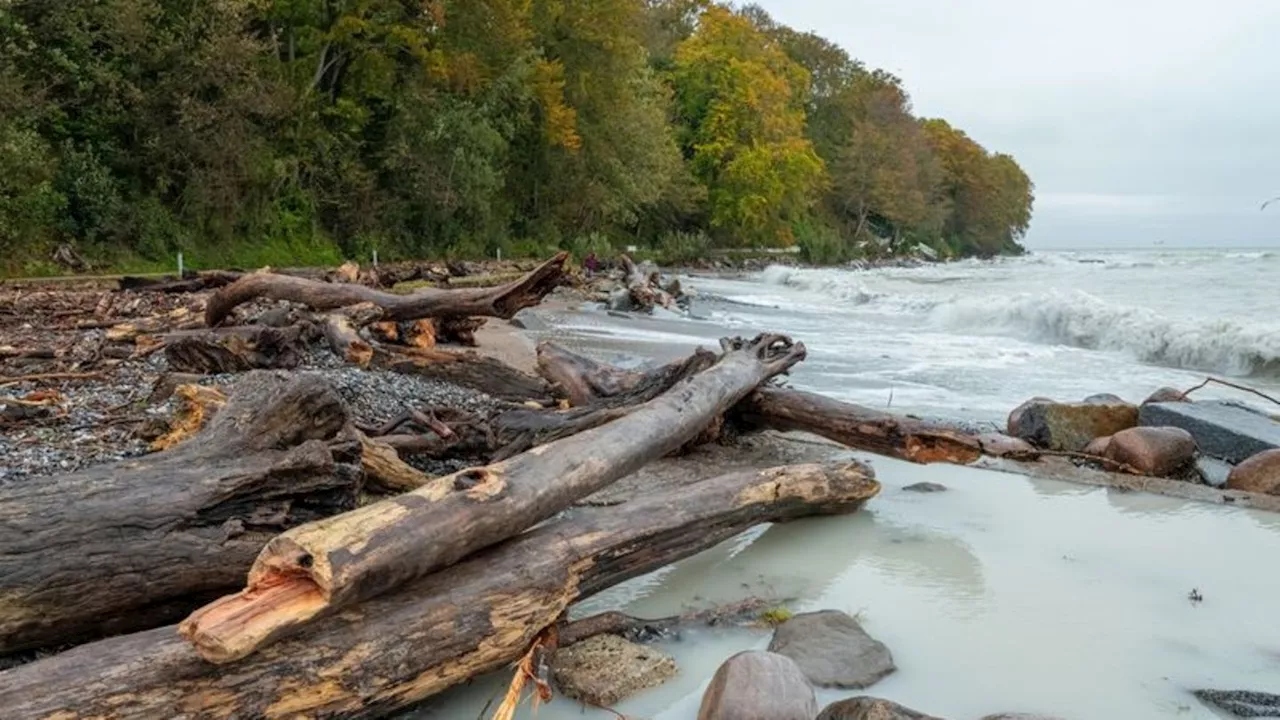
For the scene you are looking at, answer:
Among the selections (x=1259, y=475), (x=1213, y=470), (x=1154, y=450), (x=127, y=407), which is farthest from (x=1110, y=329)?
(x=127, y=407)

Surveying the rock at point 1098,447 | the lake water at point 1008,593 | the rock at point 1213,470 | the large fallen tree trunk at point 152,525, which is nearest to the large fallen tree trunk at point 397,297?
the lake water at point 1008,593

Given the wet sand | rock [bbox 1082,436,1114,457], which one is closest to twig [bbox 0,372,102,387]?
the wet sand

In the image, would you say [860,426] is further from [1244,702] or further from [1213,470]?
[1244,702]

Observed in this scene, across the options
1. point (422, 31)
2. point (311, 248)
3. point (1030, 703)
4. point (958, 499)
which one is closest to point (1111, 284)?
point (422, 31)

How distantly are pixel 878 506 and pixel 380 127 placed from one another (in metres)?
23.3

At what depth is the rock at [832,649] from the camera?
293 cm

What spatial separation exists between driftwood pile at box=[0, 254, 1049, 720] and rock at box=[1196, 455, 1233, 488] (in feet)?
6.96

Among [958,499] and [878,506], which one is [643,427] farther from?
[958,499]

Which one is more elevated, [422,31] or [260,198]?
[422,31]

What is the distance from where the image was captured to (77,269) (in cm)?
1546

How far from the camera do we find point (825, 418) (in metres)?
5.64

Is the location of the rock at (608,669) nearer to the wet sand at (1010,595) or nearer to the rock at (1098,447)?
the wet sand at (1010,595)

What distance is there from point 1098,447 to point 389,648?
565 cm

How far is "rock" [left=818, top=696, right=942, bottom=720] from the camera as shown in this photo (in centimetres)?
248
